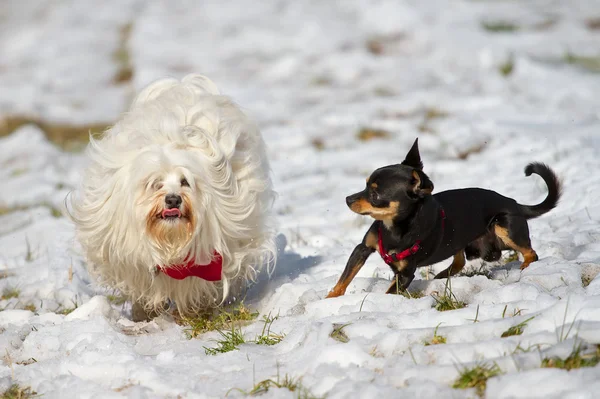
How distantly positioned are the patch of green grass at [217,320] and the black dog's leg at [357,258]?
1.79ft

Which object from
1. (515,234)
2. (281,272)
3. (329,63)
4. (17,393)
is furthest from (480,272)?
(329,63)

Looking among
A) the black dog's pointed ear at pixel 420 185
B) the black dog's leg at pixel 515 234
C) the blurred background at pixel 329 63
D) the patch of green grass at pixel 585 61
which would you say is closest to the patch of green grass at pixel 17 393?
the black dog's pointed ear at pixel 420 185

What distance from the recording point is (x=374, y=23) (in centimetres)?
1303

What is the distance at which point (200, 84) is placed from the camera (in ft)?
15.5

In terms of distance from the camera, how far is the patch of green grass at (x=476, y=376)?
2.57 metres

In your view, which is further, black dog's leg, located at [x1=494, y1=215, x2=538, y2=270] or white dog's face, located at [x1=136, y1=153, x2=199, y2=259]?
black dog's leg, located at [x1=494, y1=215, x2=538, y2=270]

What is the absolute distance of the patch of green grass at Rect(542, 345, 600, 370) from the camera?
2570 millimetres

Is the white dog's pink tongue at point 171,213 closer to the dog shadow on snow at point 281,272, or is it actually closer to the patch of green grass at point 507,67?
the dog shadow on snow at point 281,272

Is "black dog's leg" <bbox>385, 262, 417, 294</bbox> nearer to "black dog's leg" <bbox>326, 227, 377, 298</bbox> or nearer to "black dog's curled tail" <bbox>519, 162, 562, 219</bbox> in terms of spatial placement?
"black dog's leg" <bbox>326, 227, 377, 298</bbox>

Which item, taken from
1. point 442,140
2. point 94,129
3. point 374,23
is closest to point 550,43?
point 374,23

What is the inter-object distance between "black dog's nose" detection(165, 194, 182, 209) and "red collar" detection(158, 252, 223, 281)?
41cm

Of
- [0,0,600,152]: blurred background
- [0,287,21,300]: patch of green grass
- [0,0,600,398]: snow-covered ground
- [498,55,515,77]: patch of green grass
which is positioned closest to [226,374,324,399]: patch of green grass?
[0,0,600,398]: snow-covered ground

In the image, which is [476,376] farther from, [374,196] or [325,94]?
[325,94]

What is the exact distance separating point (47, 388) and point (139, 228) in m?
1.07
